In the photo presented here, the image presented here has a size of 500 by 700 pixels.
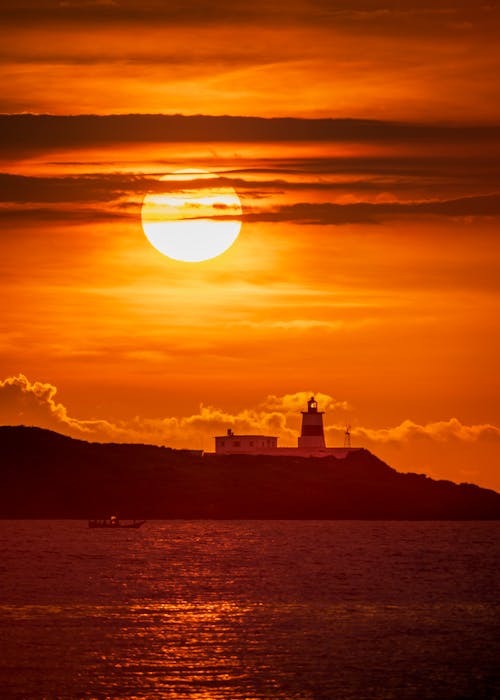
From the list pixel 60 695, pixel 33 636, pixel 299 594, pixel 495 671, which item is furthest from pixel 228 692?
pixel 299 594

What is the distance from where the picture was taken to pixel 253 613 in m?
101

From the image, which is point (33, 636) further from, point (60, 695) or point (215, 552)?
point (215, 552)

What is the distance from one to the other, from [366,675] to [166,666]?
10.1 metres

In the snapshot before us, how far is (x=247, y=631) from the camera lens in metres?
89.4

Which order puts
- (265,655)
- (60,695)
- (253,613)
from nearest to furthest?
1. (60,695)
2. (265,655)
3. (253,613)

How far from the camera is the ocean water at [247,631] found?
69.0 meters

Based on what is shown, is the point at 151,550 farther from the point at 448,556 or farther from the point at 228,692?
the point at 228,692

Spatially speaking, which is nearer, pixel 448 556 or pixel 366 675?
pixel 366 675

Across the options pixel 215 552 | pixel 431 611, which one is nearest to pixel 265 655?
pixel 431 611

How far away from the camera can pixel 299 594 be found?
117 meters

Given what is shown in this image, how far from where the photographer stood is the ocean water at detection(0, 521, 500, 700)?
69.0 m

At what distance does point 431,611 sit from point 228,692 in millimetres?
41464

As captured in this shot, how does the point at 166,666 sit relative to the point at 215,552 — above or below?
below

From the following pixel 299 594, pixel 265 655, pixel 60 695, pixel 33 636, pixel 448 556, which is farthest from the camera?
pixel 448 556
